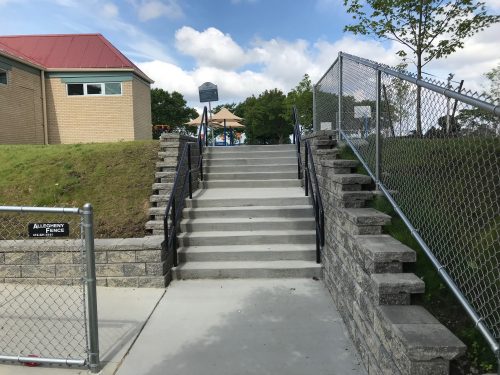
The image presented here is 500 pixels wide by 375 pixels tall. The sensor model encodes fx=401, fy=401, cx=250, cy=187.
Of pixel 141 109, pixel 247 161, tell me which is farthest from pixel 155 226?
pixel 141 109

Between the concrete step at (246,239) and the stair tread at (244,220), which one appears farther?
the stair tread at (244,220)

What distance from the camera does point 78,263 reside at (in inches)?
189

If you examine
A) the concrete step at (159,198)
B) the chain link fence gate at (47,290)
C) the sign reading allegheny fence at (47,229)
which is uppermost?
the sign reading allegheny fence at (47,229)

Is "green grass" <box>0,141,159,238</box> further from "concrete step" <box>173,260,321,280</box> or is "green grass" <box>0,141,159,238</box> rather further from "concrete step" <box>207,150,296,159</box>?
"concrete step" <box>207,150,296,159</box>

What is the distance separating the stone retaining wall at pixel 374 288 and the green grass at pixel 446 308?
12cm

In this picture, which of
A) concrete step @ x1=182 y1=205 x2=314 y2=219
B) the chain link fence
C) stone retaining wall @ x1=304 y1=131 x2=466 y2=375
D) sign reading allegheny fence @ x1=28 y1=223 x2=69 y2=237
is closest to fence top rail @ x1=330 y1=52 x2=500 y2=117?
the chain link fence

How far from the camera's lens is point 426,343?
2082mm

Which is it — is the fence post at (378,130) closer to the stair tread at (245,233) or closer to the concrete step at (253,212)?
the stair tread at (245,233)

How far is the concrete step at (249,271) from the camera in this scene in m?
5.09

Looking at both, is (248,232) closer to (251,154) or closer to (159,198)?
(159,198)

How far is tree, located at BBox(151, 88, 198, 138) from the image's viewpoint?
4462cm

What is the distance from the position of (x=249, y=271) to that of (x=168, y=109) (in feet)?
138

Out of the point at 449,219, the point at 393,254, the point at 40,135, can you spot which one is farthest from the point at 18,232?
the point at 40,135

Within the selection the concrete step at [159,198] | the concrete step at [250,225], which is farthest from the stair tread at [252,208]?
the concrete step at [159,198]
